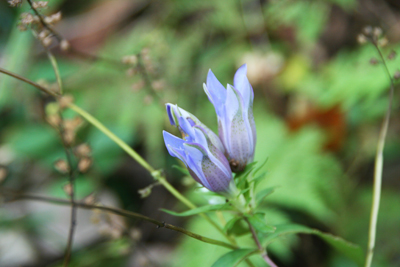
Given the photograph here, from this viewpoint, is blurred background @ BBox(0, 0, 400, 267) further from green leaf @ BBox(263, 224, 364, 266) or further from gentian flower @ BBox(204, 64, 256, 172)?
gentian flower @ BBox(204, 64, 256, 172)

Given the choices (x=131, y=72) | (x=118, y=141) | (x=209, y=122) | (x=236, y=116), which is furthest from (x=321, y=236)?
(x=209, y=122)

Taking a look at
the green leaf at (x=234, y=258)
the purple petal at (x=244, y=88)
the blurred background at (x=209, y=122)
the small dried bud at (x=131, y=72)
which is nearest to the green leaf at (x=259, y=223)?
the green leaf at (x=234, y=258)

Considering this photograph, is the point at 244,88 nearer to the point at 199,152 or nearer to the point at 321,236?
the point at 199,152

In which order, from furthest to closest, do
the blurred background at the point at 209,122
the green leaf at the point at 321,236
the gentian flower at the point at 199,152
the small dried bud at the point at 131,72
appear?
the blurred background at the point at 209,122
the small dried bud at the point at 131,72
the green leaf at the point at 321,236
the gentian flower at the point at 199,152

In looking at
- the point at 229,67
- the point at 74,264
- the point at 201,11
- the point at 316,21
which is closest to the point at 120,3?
the point at 201,11

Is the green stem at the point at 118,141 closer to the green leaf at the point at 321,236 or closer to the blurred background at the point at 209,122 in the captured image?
the green leaf at the point at 321,236

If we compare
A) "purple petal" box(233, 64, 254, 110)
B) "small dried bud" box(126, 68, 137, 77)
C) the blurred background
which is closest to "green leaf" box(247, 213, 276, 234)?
"purple petal" box(233, 64, 254, 110)
